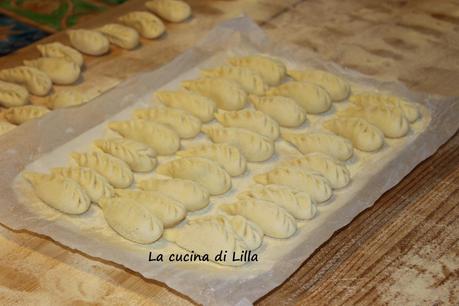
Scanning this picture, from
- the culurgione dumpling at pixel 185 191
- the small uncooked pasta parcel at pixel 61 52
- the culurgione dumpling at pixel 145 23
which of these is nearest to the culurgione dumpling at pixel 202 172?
the culurgione dumpling at pixel 185 191

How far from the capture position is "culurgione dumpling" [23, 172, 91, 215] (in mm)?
2072

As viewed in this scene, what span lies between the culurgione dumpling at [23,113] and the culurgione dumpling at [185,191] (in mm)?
519

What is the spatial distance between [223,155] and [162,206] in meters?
0.31

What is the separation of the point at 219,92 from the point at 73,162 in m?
0.56

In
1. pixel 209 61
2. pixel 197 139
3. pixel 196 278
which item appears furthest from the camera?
pixel 209 61

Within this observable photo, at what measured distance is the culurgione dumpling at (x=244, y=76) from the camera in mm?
2705

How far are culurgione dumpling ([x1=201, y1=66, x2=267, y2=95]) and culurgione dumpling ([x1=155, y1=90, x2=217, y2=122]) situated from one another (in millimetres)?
184

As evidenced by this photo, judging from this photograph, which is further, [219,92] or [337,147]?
[219,92]

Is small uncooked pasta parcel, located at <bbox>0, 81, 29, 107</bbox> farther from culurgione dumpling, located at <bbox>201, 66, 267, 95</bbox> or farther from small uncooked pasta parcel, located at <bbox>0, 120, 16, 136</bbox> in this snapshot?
culurgione dumpling, located at <bbox>201, 66, 267, 95</bbox>

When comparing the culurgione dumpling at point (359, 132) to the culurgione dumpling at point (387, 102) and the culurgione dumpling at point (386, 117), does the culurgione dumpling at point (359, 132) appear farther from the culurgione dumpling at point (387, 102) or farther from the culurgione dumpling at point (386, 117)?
the culurgione dumpling at point (387, 102)

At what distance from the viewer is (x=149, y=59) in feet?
9.57

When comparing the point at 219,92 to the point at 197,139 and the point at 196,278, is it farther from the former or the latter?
the point at 196,278

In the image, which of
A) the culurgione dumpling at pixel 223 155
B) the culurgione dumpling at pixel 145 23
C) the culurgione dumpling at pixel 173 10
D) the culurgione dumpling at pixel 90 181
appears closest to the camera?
the culurgione dumpling at pixel 90 181

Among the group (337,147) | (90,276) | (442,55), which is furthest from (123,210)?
(442,55)
